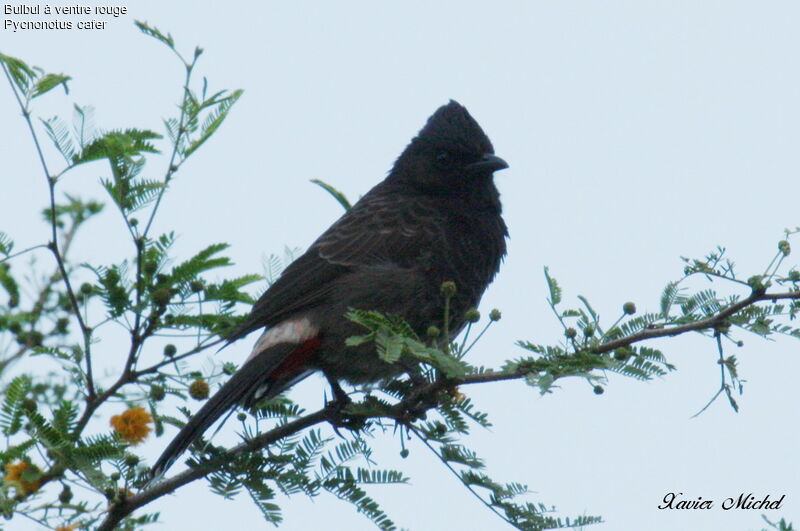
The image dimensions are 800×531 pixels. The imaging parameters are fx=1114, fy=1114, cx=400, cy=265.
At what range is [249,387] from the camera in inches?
188

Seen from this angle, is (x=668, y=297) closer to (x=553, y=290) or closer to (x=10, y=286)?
(x=553, y=290)

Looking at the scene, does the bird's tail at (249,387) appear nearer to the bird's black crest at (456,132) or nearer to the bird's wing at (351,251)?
the bird's wing at (351,251)

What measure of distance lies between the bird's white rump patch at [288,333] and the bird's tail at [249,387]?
4 cm

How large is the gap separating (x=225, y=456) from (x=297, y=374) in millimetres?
1353

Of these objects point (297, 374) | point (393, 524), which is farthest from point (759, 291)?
point (297, 374)

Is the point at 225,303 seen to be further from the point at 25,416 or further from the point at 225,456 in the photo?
the point at 25,416

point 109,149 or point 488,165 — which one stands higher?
point 488,165

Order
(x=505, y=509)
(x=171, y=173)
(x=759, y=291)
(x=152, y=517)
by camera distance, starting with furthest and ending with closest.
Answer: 1. (x=171, y=173)
2. (x=505, y=509)
3. (x=152, y=517)
4. (x=759, y=291)

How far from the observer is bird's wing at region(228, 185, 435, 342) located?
5.37m

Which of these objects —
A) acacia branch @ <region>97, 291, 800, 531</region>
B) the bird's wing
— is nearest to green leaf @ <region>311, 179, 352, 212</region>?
the bird's wing

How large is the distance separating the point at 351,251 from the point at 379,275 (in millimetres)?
278

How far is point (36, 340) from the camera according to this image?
482cm

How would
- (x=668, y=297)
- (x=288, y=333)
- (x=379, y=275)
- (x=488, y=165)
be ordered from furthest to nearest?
(x=488, y=165) → (x=379, y=275) → (x=288, y=333) → (x=668, y=297)

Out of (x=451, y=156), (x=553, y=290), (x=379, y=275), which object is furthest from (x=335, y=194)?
(x=553, y=290)
